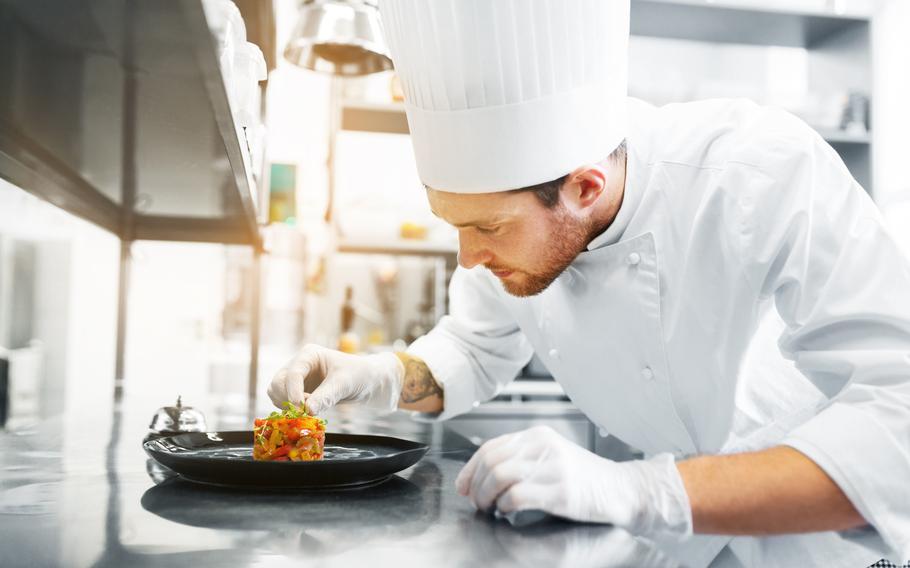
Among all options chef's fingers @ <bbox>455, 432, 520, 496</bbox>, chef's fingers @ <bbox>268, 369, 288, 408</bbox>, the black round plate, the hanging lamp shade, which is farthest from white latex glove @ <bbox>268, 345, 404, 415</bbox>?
the hanging lamp shade

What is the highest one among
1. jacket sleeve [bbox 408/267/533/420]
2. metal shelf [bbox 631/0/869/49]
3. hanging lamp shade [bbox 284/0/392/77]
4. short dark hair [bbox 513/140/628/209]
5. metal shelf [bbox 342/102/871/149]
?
metal shelf [bbox 631/0/869/49]

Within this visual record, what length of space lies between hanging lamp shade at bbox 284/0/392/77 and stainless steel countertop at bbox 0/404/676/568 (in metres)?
1.15

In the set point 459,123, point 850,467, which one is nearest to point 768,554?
point 850,467

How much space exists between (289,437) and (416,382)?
2.09 ft

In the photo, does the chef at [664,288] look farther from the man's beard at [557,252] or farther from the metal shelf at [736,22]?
the metal shelf at [736,22]

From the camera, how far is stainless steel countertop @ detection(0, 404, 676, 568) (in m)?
0.63

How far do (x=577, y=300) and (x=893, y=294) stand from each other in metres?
0.53

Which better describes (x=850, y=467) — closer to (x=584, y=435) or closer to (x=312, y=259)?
(x=584, y=435)

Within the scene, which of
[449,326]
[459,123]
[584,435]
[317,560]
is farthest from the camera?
[584,435]

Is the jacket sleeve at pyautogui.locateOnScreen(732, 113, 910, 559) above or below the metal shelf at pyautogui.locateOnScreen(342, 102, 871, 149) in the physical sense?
below

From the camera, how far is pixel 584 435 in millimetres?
2998

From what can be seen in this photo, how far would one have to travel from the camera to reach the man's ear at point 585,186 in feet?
4.00

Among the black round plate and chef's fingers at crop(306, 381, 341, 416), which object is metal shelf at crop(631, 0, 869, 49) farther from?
the black round plate

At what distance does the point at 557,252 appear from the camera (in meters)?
1.25
